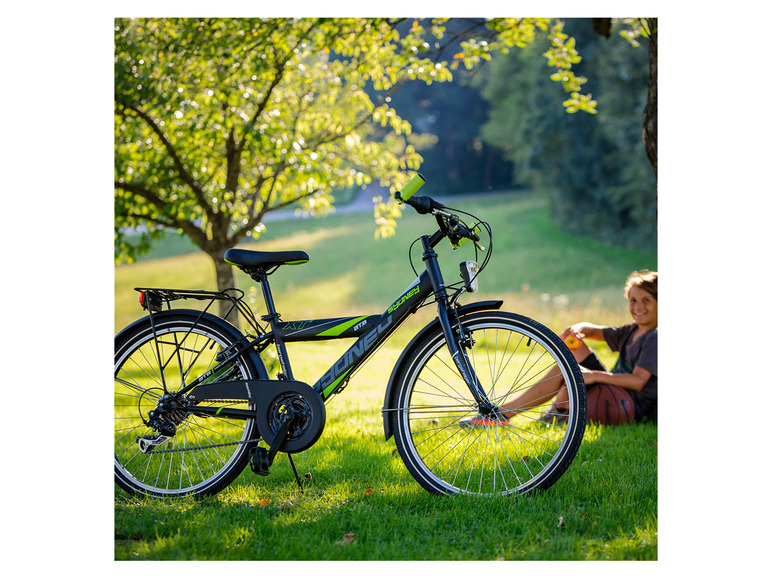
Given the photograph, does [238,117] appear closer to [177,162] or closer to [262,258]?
[177,162]

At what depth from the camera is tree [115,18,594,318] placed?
467 centimetres

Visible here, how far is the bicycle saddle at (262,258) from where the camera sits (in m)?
2.72

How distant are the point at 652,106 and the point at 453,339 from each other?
2.24m

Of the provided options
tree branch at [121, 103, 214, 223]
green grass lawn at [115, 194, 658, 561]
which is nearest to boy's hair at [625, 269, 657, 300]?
green grass lawn at [115, 194, 658, 561]

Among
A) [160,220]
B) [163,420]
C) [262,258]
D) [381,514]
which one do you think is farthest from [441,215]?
[160,220]

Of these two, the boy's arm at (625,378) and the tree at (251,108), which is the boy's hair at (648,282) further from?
the tree at (251,108)

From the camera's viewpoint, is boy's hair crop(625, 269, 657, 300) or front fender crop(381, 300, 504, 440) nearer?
front fender crop(381, 300, 504, 440)

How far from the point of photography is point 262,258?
274 centimetres

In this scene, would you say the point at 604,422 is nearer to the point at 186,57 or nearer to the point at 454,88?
the point at 186,57

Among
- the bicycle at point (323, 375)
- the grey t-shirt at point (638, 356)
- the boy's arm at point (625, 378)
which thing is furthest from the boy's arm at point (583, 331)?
the bicycle at point (323, 375)

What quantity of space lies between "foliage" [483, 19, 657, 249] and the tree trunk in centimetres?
1217

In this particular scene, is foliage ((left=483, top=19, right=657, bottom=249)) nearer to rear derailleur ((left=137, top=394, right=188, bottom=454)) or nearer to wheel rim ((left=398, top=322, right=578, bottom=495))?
wheel rim ((left=398, top=322, right=578, bottom=495))

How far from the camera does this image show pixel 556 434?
3654 mm
